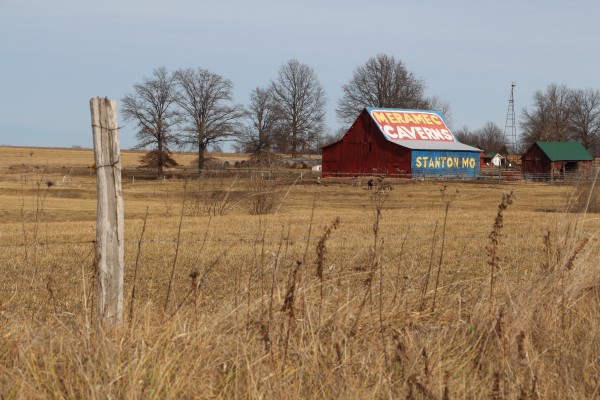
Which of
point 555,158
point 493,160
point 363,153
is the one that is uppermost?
point 363,153

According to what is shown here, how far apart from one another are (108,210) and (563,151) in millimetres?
65191

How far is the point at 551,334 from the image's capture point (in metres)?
5.64

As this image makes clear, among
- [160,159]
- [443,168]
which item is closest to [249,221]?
[443,168]

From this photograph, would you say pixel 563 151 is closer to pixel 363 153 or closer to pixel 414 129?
pixel 414 129

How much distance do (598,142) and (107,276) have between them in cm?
10279

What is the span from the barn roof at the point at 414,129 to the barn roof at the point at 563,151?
11100 mm

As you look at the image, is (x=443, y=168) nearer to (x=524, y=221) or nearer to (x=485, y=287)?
(x=524, y=221)

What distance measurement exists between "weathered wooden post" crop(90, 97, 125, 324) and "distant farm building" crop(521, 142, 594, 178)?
61.6 metres

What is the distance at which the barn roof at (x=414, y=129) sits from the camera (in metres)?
54.8

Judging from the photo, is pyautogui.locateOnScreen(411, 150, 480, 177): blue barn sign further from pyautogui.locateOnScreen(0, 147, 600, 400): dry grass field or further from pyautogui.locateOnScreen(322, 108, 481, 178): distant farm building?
pyautogui.locateOnScreen(0, 147, 600, 400): dry grass field

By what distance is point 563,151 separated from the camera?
66.0m

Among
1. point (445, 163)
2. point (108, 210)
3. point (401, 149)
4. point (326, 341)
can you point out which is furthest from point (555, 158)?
point (108, 210)

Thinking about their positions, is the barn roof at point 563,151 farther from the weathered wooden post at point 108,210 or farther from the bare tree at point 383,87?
the weathered wooden post at point 108,210

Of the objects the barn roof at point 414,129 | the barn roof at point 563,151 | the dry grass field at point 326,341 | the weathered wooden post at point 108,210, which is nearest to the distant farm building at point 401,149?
the barn roof at point 414,129
